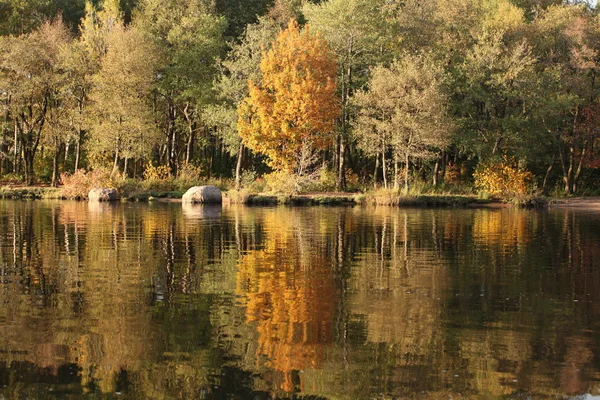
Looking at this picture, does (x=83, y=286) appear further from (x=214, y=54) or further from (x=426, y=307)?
(x=214, y=54)

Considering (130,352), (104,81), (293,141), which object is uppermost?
(104,81)

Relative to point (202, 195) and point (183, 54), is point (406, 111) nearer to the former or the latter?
point (202, 195)

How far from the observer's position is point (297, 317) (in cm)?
→ 1405

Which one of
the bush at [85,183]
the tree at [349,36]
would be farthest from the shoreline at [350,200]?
the tree at [349,36]

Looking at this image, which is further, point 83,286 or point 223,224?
point 223,224

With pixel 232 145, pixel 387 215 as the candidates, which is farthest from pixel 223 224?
pixel 232 145

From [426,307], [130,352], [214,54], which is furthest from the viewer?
[214,54]

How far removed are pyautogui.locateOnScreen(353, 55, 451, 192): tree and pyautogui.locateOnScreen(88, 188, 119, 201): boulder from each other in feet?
55.7

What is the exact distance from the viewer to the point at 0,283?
17.4m

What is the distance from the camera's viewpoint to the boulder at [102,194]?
2072 inches

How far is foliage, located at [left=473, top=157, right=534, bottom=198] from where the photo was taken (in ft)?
171

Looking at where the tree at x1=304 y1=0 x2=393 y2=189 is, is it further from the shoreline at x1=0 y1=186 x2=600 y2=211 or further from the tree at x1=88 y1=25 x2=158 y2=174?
the tree at x1=88 y1=25 x2=158 y2=174

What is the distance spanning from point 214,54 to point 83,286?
49.1 m

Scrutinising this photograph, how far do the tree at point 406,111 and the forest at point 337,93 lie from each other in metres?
0.13
